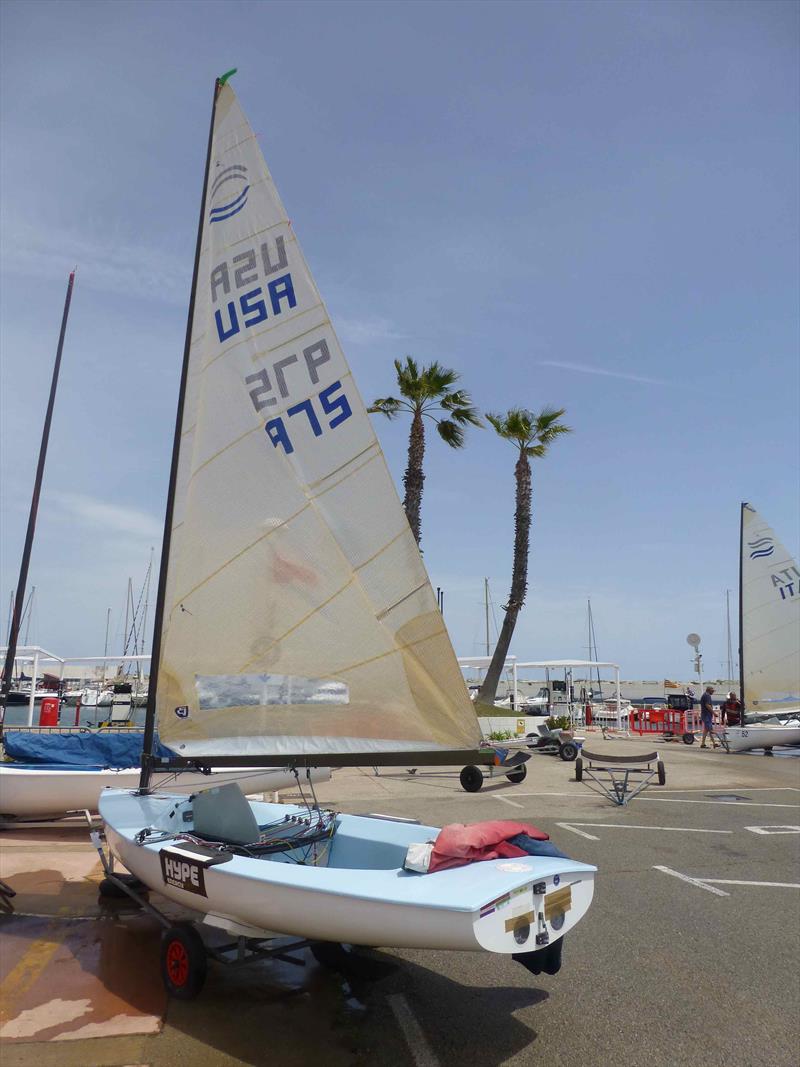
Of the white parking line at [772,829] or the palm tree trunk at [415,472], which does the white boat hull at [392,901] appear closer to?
the white parking line at [772,829]

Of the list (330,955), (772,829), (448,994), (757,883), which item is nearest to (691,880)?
(757,883)

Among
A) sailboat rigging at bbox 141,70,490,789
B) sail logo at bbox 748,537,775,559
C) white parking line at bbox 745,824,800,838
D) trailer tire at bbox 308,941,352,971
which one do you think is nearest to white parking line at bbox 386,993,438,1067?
trailer tire at bbox 308,941,352,971

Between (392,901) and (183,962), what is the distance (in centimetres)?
171

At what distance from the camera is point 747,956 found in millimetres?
5195

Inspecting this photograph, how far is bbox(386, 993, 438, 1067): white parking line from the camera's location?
12.0ft

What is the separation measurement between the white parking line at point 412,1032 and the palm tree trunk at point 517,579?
20792 millimetres

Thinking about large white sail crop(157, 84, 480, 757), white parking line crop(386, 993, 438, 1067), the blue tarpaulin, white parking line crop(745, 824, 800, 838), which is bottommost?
white parking line crop(745, 824, 800, 838)

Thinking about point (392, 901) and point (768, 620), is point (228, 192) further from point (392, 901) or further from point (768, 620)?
point (768, 620)

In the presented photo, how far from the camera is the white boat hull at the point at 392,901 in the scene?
3.44 m

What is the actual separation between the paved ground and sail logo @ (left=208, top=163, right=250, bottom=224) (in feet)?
20.0

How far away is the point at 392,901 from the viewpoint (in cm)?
350

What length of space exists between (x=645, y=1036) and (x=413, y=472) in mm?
19825

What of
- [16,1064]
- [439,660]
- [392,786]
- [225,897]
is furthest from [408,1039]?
[392,786]

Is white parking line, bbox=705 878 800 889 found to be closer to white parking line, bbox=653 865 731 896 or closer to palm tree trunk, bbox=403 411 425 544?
white parking line, bbox=653 865 731 896
